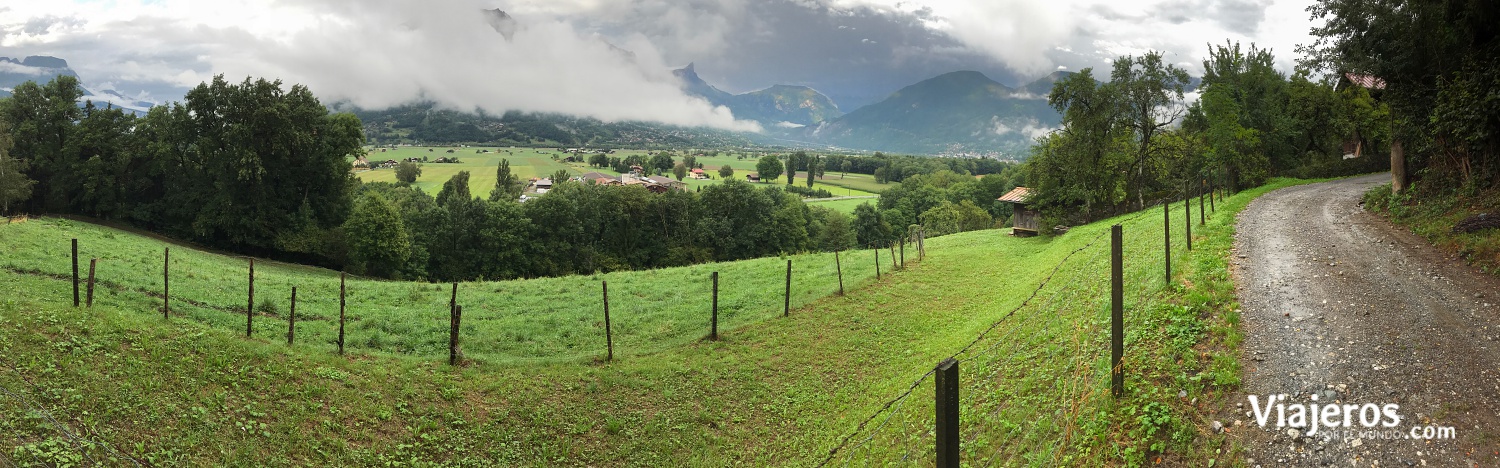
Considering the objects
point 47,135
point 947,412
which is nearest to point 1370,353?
point 947,412

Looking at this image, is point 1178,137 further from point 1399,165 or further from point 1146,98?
point 1399,165

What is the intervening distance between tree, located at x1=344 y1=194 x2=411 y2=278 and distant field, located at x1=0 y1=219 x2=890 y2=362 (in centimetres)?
1577

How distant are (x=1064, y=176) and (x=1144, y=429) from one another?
33603 millimetres

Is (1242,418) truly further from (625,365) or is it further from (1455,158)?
(1455,158)

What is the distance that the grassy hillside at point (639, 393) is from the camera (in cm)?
798

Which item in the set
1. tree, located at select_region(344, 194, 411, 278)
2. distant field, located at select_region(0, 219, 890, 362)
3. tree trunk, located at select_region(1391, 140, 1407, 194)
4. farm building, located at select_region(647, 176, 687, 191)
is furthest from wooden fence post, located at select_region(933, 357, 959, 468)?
farm building, located at select_region(647, 176, 687, 191)

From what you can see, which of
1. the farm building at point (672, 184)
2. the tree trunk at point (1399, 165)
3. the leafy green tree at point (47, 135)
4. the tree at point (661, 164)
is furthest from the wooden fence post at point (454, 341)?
the tree at point (661, 164)

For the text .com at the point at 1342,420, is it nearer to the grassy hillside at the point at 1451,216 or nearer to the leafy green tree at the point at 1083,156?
the grassy hillside at the point at 1451,216

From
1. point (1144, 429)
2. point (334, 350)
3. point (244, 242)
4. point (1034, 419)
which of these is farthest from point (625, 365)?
point (244, 242)

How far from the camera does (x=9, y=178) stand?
39.9 m

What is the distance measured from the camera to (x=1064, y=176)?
36875mm

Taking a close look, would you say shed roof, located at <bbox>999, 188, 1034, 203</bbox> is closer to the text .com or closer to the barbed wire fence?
the barbed wire fence

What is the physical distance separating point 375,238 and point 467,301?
29042mm

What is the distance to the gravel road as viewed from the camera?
20.5ft
